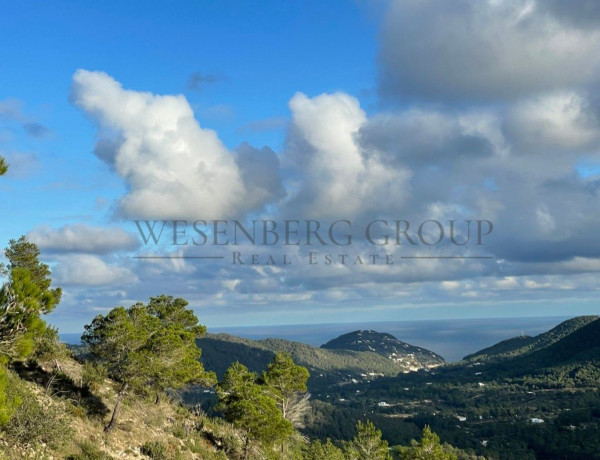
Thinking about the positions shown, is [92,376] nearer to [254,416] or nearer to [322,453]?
[254,416]

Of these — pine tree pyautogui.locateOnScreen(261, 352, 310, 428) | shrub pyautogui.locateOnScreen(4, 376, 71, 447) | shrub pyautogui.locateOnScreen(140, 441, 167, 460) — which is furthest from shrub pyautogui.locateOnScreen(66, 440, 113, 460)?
pine tree pyautogui.locateOnScreen(261, 352, 310, 428)

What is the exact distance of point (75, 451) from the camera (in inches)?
871

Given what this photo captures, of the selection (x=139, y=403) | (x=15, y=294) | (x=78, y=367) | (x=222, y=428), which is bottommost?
(x=222, y=428)

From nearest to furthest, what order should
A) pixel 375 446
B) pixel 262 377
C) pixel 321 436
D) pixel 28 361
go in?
pixel 28 361 < pixel 262 377 < pixel 375 446 < pixel 321 436

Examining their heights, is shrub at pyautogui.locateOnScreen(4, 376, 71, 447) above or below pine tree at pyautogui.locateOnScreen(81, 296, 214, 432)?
below

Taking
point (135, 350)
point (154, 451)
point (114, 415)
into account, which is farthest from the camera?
point (135, 350)

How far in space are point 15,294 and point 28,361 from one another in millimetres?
22381

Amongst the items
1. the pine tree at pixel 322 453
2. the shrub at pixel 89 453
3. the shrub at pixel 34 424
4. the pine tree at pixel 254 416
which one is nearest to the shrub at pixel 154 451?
the shrub at pixel 89 453

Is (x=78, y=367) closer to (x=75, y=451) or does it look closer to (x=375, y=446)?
(x=75, y=451)

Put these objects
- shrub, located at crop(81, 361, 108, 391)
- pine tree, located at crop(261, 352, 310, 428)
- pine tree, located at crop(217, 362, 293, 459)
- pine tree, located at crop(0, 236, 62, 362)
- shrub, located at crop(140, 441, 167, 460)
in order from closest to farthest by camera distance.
→ pine tree, located at crop(0, 236, 62, 362) < shrub, located at crop(140, 441, 167, 460) < pine tree, located at crop(217, 362, 293, 459) < shrub, located at crop(81, 361, 108, 391) < pine tree, located at crop(261, 352, 310, 428)

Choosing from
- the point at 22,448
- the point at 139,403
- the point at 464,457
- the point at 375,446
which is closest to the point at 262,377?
the point at 139,403

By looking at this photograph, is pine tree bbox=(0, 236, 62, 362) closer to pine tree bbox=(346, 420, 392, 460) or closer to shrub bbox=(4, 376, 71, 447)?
shrub bbox=(4, 376, 71, 447)

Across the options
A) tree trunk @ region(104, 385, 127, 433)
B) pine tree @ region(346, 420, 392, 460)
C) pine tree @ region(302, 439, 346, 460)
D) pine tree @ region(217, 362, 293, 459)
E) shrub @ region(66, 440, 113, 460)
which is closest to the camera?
shrub @ region(66, 440, 113, 460)

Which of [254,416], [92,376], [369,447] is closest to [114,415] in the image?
[92,376]
